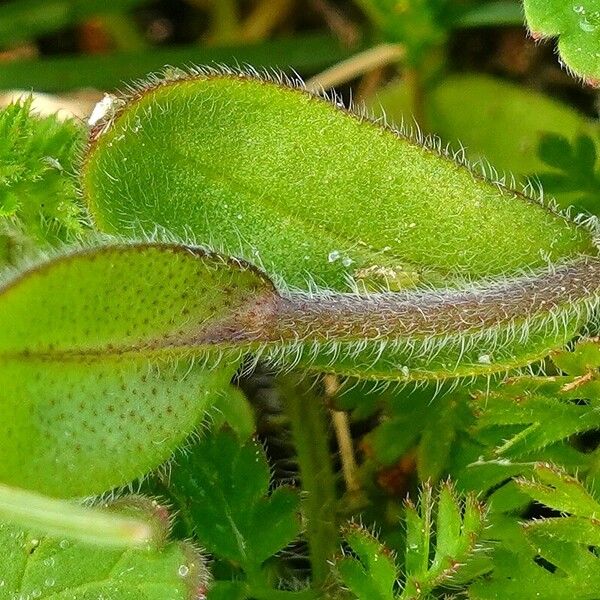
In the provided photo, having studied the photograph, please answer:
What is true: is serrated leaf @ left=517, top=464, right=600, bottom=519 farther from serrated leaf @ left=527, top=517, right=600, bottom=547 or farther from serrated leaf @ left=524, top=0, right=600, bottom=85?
serrated leaf @ left=524, top=0, right=600, bottom=85

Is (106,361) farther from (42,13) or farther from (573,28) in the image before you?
(42,13)

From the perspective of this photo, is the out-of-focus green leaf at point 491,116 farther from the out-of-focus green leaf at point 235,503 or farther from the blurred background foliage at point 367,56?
the out-of-focus green leaf at point 235,503

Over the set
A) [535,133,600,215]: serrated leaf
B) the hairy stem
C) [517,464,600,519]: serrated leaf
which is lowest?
[517,464,600,519]: serrated leaf

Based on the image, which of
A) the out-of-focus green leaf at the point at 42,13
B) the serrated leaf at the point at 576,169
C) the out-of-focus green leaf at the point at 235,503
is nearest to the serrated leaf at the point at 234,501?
the out-of-focus green leaf at the point at 235,503

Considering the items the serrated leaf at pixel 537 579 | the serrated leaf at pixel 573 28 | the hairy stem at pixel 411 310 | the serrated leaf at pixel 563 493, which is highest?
the serrated leaf at pixel 573 28

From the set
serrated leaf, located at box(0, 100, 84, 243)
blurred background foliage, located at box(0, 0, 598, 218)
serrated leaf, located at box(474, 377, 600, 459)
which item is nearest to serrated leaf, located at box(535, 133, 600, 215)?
blurred background foliage, located at box(0, 0, 598, 218)

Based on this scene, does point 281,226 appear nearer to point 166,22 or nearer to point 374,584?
point 374,584
